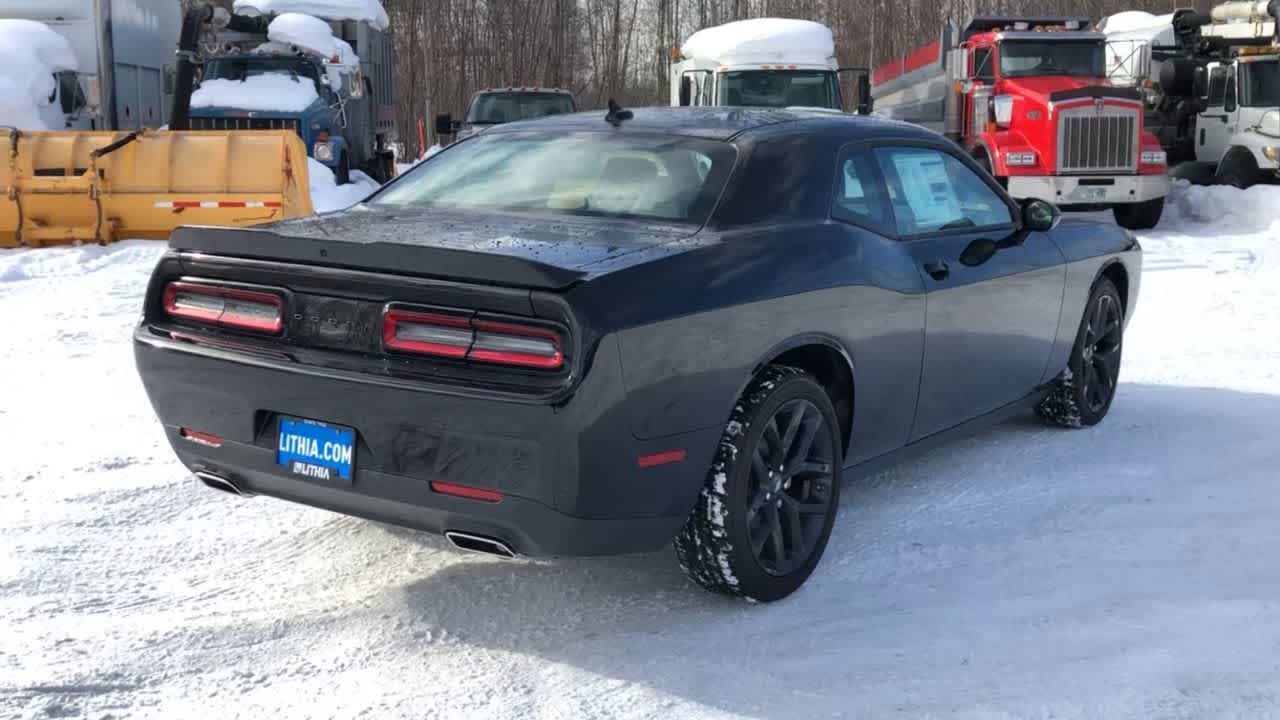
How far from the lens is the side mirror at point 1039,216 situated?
18.5 ft

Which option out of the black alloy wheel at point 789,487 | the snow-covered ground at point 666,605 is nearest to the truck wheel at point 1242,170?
the snow-covered ground at point 666,605

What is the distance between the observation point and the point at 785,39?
60.3 ft

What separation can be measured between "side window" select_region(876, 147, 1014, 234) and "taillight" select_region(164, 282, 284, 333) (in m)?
2.29

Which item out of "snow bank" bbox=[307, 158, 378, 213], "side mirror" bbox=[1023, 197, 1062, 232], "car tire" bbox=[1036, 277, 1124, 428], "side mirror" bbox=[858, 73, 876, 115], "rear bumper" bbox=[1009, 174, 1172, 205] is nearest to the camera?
"side mirror" bbox=[1023, 197, 1062, 232]

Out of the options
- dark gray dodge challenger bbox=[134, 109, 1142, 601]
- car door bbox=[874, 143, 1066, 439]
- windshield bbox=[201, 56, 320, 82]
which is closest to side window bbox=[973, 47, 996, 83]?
windshield bbox=[201, 56, 320, 82]

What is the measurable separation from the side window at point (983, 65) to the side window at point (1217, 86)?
4.31 meters

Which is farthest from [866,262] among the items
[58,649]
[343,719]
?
[58,649]

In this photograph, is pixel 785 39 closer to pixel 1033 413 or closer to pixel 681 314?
pixel 1033 413

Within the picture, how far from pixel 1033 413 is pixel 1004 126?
1233 centimetres

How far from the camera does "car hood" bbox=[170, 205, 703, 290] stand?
3436mm

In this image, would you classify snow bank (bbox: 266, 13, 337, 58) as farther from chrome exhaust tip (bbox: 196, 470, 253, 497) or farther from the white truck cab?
chrome exhaust tip (bbox: 196, 470, 253, 497)

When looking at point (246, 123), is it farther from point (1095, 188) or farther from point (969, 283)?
point (969, 283)

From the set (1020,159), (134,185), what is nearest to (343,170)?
(134,185)

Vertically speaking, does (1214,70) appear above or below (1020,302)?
above
